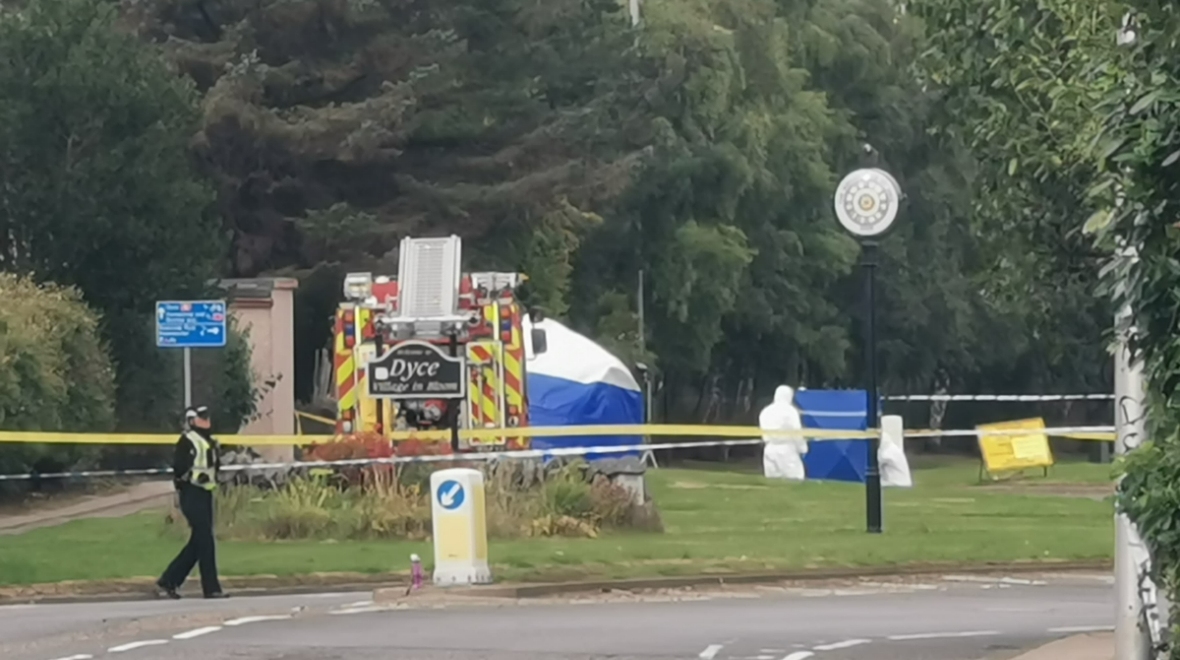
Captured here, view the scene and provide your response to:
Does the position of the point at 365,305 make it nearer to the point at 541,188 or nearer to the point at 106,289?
the point at 106,289

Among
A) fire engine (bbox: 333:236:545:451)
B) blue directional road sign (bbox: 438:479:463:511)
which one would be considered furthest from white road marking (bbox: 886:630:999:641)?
fire engine (bbox: 333:236:545:451)

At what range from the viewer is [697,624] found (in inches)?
663

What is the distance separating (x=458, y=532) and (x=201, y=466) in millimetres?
2444

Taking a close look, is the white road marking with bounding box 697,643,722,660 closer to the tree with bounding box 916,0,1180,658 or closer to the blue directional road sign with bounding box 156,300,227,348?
the tree with bounding box 916,0,1180,658

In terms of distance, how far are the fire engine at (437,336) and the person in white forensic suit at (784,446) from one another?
1418 centimetres

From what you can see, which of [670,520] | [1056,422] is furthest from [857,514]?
[1056,422]

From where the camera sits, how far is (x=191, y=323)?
80.9 ft

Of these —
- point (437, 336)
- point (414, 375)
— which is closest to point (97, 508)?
point (437, 336)

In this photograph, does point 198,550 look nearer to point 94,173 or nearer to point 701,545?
point 701,545

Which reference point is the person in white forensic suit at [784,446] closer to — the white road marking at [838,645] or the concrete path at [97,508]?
the concrete path at [97,508]

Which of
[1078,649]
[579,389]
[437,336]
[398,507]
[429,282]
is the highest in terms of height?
[429,282]

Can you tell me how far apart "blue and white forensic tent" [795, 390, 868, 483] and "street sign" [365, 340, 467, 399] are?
18.0 m

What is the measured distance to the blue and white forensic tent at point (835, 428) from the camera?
4381 cm

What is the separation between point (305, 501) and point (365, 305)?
3933mm
